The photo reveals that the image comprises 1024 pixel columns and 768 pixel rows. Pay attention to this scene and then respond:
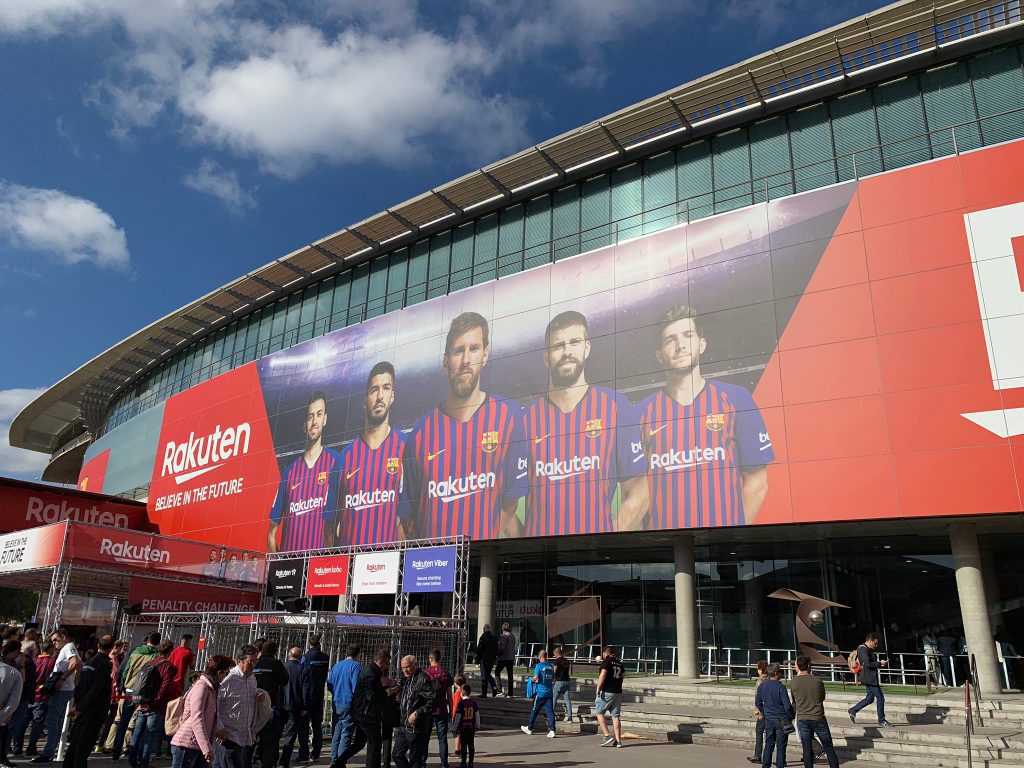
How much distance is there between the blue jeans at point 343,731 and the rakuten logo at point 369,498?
18502mm

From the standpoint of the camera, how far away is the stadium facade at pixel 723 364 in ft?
61.6

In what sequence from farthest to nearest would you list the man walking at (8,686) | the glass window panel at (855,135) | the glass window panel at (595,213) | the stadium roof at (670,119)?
1. the glass window panel at (595,213)
2. the glass window panel at (855,135)
3. the stadium roof at (670,119)
4. the man walking at (8,686)

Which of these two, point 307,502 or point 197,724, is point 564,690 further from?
point 307,502

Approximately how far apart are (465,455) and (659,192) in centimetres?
1136

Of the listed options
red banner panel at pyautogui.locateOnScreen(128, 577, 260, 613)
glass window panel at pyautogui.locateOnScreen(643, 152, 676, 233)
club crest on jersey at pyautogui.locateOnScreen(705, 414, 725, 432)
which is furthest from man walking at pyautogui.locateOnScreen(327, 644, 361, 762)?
glass window panel at pyautogui.locateOnScreen(643, 152, 676, 233)

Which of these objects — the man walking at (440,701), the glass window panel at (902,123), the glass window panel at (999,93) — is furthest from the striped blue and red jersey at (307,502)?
the glass window panel at (999,93)

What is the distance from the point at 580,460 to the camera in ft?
76.9

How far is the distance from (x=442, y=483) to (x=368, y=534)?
3986mm

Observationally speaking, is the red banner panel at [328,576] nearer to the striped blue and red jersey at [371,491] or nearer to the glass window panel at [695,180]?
the striped blue and red jersey at [371,491]

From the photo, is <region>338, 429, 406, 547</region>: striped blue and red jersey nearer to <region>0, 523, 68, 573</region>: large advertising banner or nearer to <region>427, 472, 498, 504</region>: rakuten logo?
<region>427, 472, 498, 504</region>: rakuten logo

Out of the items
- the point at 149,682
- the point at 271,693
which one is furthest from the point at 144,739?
the point at 271,693

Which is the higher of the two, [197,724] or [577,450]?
[577,450]

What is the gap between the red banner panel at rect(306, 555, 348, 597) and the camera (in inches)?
963

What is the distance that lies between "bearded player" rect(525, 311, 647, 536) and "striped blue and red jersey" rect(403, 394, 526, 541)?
803 millimetres
